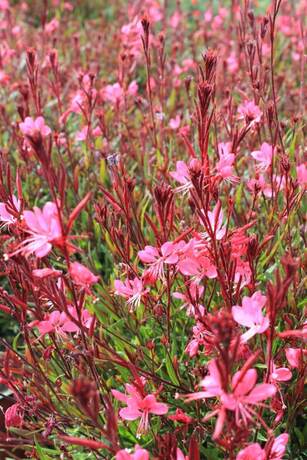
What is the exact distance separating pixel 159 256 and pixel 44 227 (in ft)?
1.24

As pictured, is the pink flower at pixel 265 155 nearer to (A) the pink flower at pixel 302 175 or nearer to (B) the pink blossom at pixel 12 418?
(A) the pink flower at pixel 302 175

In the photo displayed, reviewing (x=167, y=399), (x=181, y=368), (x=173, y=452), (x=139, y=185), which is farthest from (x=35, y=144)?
(x=139, y=185)

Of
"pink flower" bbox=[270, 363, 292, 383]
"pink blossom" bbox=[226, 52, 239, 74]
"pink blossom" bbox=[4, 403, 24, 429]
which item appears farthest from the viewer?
"pink blossom" bbox=[226, 52, 239, 74]

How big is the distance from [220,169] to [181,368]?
64cm

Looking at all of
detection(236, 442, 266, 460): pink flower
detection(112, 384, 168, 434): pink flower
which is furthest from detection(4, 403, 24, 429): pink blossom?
detection(236, 442, 266, 460): pink flower

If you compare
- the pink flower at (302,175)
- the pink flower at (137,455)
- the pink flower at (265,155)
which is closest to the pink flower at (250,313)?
the pink flower at (137,455)

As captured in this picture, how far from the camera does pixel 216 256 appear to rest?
4.49 feet

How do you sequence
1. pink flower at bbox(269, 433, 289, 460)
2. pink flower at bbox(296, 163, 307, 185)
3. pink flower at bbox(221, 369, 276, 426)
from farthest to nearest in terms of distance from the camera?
pink flower at bbox(296, 163, 307, 185)
pink flower at bbox(269, 433, 289, 460)
pink flower at bbox(221, 369, 276, 426)

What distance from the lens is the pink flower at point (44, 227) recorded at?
3.71 ft

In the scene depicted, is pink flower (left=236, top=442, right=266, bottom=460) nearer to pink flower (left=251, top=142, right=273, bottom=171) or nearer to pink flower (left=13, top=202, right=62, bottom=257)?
pink flower (left=13, top=202, right=62, bottom=257)

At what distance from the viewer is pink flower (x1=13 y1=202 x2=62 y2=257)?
3.71 feet

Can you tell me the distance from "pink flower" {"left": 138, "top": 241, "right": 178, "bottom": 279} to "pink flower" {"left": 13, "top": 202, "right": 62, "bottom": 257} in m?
0.32

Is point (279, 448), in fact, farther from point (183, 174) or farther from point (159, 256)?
point (183, 174)

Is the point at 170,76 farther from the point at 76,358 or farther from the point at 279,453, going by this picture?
the point at 279,453
